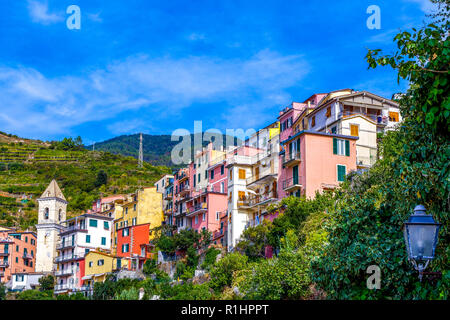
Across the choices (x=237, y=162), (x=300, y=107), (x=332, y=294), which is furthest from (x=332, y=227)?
(x=300, y=107)

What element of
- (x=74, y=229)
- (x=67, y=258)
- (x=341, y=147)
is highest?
(x=341, y=147)

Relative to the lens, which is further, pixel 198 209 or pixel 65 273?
pixel 65 273

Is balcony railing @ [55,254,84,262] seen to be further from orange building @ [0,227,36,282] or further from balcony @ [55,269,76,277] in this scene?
orange building @ [0,227,36,282]

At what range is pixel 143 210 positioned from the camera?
83.1 m

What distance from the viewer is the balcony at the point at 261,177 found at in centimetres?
5553

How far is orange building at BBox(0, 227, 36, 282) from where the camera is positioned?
293 ft

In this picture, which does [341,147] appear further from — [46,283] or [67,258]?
[46,283]

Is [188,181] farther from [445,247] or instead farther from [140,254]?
[445,247]

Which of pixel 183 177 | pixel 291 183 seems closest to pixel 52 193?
pixel 183 177

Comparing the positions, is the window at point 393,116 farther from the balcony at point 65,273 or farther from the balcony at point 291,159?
the balcony at point 65,273

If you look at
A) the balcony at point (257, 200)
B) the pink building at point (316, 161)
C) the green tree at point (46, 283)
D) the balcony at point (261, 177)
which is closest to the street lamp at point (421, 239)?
the pink building at point (316, 161)

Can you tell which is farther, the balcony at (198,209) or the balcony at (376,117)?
the balcony at (198,209)

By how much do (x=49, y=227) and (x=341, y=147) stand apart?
56667 millimetres

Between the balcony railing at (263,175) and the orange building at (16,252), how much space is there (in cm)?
4574
